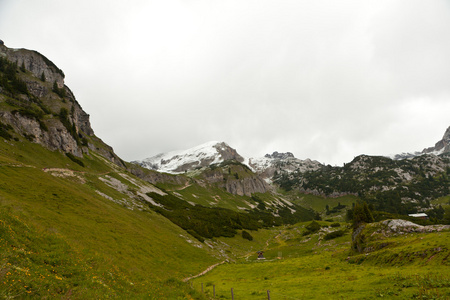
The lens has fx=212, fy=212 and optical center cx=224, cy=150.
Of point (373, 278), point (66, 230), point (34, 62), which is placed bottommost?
point (373, 278)

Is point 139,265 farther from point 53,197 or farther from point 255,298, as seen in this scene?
point 53,197

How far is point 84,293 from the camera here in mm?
14727

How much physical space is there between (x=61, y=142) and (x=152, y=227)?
227ft

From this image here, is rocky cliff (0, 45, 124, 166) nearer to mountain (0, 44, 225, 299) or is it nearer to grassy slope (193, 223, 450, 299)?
mountain (0, 44, 225, 299)

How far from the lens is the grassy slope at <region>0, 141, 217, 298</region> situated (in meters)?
15.2

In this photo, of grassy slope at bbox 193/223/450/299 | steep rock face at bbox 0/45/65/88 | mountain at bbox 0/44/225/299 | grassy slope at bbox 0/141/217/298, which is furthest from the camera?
steep rock face at bbox 0/45/65/88

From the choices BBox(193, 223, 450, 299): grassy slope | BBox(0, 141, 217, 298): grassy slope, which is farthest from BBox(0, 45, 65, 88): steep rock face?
BBox(193, 223, 450, 299): grassy slope

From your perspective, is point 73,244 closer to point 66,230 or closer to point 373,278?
point 66,230

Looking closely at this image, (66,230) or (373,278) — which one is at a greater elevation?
(66,230)

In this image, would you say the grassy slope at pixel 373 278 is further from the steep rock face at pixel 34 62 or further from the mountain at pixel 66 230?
the steep rock face at pixel 34 62

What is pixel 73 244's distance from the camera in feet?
88.2

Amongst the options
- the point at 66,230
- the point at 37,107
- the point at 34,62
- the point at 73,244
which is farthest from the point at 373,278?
the point at 34,62

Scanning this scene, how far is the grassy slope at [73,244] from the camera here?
1518 cm

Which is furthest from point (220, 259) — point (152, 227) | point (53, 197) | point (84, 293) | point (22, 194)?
point (84, 293)
